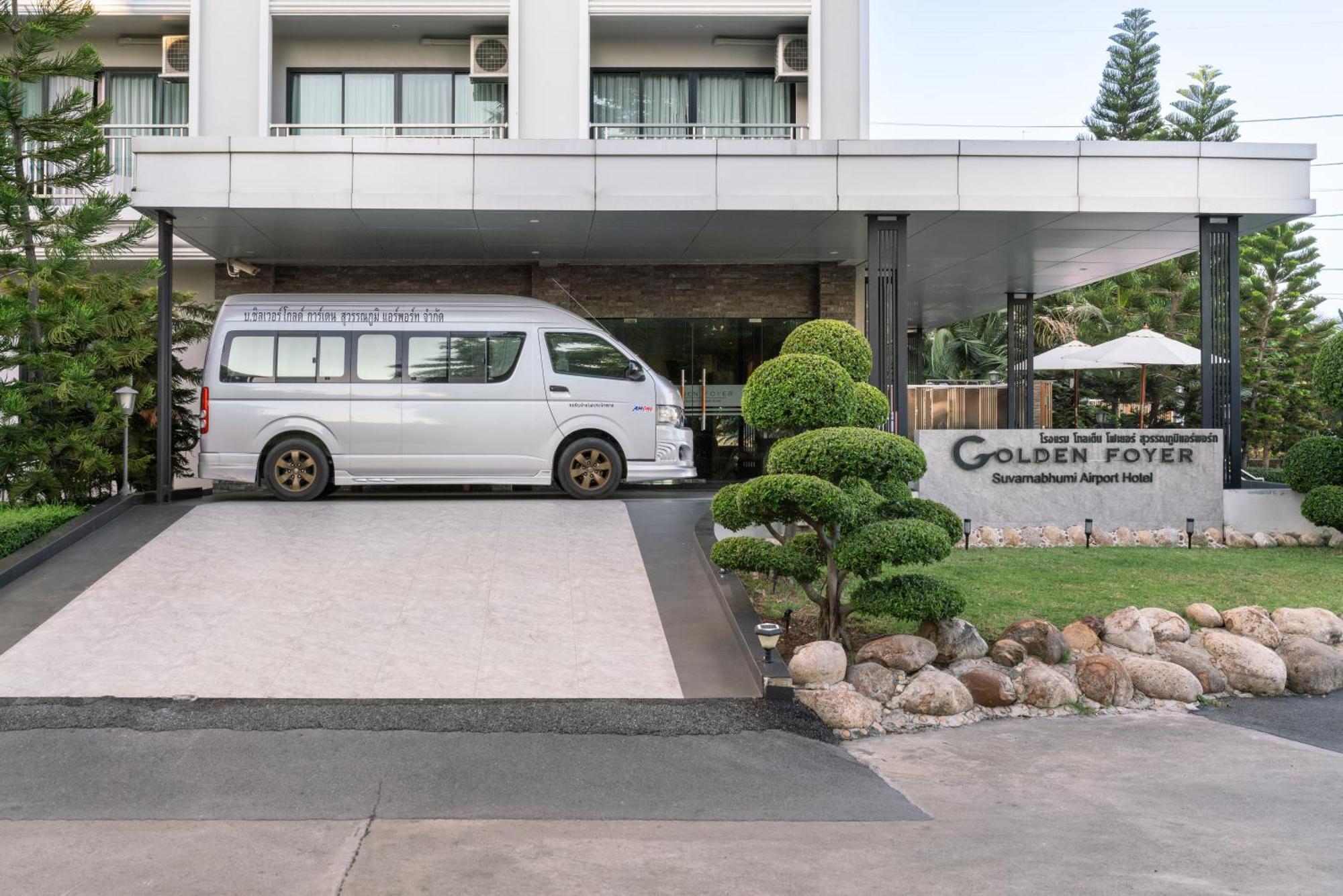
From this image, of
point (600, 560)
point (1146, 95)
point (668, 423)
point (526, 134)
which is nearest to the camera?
point (600, 560)

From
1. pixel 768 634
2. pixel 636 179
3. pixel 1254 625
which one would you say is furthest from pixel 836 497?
pixel 636 179

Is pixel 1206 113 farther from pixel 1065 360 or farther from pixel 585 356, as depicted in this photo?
pixel 585 356

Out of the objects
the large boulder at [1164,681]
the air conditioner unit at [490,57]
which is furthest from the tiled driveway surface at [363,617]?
the air conditioner unit at [490,57]

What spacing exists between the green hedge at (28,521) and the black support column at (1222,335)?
1267 cm

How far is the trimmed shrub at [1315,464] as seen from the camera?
12172mm

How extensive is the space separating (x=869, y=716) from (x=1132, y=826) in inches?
77.0

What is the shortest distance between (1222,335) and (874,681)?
8417 millimetres

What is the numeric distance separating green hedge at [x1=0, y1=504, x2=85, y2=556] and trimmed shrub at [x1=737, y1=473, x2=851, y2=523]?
677 centimetres

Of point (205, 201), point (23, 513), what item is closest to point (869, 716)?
point (23, 513)

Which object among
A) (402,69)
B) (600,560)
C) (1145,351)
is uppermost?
(402,69)

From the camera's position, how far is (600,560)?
32.6 ft

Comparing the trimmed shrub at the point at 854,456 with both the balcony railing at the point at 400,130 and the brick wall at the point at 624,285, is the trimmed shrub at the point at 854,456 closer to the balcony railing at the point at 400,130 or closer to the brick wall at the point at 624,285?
the brick wall at the point at 624,285

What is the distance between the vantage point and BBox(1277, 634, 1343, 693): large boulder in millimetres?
7547

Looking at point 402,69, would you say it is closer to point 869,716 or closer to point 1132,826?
point 869,716
